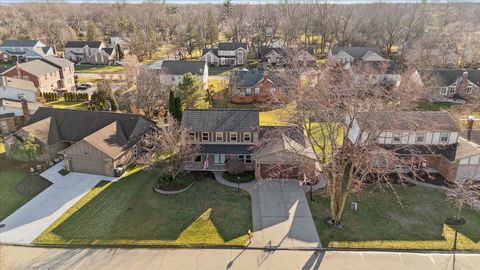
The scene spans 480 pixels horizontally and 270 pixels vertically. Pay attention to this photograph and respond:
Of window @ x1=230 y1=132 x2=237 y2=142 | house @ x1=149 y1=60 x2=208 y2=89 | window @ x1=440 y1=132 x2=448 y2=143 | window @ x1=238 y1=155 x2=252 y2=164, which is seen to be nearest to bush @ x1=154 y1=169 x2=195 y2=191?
window @ x1=238 y1=155 x2=252 y2=164

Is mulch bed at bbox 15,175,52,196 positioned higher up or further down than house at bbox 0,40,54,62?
further down

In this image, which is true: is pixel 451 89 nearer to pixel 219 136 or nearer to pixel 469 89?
pixel 469 89

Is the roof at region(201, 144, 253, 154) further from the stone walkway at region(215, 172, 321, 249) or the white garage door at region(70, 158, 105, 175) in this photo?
the white garage door at region(70, 158, 105, 175)

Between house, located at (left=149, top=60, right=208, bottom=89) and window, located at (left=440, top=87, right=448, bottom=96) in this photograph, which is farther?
house, located at (left=149, top=60, right=208, bottom=89)

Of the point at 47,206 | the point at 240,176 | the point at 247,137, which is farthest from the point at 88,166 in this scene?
the point at 247,137

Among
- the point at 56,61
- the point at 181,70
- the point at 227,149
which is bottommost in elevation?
the point at 227,149

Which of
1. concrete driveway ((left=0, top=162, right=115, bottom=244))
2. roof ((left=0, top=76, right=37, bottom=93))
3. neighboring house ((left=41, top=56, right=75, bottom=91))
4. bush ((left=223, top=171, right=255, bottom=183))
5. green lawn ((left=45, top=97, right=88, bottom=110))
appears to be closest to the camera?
concrete driveway ((left=0, top=162, right=115, bottom=244))

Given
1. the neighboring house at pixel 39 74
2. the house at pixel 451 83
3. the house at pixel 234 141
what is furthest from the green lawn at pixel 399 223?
the neighboring house at pixel 39 74
